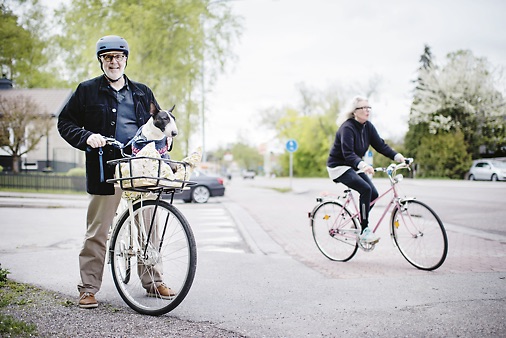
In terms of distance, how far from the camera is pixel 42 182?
9867 millimetres

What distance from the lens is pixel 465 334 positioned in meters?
2.91

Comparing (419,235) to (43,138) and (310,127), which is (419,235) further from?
(310,127)

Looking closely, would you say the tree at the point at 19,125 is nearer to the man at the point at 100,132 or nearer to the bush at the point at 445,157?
the man at the point at 100,132

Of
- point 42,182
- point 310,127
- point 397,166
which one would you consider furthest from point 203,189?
point 310,127

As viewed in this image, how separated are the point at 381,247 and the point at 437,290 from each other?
2.79 m

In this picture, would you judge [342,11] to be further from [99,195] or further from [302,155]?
[302,155]

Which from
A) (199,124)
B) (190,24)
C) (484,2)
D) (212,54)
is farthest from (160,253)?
(199,124)

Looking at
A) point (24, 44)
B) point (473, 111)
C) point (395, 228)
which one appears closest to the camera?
point (395, 228)

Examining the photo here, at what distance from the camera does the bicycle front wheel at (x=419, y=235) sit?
4.96m

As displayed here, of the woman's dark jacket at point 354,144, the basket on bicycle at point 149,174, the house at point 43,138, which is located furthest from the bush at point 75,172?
the basket on bicycle at point 149,174

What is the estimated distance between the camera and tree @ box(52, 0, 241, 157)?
1508 cm

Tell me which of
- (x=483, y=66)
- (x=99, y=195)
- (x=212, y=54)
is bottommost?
(x=99, y=195)

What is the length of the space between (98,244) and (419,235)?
335 cm

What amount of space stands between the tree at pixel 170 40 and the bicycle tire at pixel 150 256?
32.9ft
